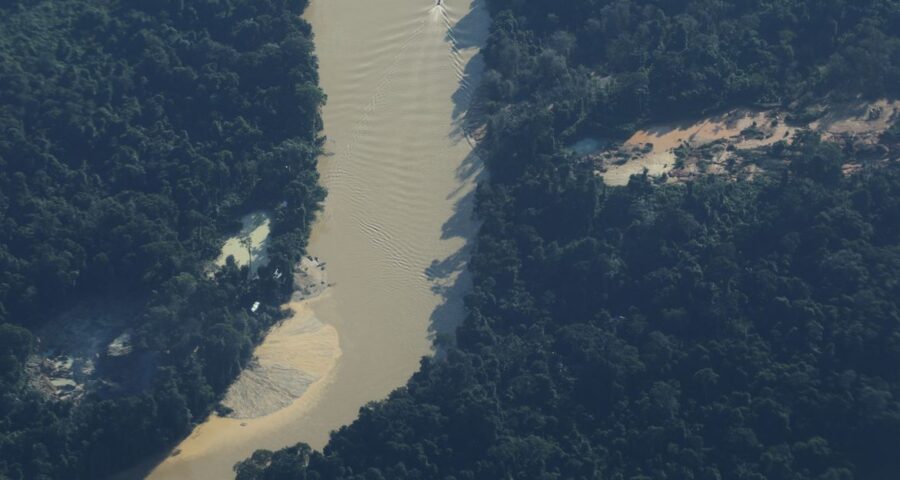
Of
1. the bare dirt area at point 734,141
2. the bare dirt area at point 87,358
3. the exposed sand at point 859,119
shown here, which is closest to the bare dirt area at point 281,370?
the bare dirt area at point 87,358

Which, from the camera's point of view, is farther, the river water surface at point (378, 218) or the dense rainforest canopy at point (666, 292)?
the river water surface at point (378, 218)

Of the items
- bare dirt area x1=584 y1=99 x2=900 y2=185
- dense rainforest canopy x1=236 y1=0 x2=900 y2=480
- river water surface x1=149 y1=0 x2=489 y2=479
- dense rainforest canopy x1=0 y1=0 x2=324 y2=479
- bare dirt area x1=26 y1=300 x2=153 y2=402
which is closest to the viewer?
dense rainforest canopy x1=236 y1=0 x2=900 y2=480

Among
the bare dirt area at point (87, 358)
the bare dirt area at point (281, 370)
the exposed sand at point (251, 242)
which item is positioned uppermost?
the exposed sand at point (251, 242)

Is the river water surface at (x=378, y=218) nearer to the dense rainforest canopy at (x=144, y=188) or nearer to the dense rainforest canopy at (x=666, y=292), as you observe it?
the dense rainforest canopy at (x=144, y=188)

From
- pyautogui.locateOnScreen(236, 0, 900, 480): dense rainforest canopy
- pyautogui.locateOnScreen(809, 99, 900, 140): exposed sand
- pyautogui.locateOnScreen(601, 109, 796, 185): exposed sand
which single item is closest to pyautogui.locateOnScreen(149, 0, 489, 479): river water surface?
pyautogui.locateOnScreen(236, 0, 900, 480): dense rainforest canopy

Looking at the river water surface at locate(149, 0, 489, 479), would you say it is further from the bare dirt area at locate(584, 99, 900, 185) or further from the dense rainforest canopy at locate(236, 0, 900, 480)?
the bare dirt area at locate(584, 99, 900, 185)

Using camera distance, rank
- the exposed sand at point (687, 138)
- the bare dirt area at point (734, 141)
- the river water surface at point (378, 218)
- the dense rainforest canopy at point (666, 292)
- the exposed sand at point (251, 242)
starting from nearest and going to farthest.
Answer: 1. the dense rainforest canopy at point (666, 292)
2. the river water surface at point (378, 218)
3. the exposed sand at point (251, 242)
4. the bare dirt area at point (734, 141)
5. the exposed sand at point (687, 138)
